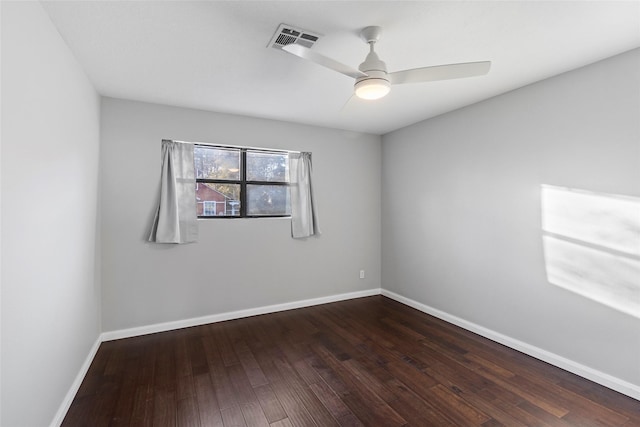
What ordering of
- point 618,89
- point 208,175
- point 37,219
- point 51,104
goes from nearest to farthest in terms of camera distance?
point 37,219, point 51,104, point 618,89, point 208,175

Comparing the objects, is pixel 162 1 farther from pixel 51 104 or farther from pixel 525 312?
pixel 525 312

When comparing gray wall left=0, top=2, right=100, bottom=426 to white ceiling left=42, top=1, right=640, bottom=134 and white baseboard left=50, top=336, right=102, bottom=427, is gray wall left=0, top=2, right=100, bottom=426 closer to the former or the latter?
white baseboard left=50, top=336, right=102, bottom=427

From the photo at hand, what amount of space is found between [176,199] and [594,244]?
3.93 m

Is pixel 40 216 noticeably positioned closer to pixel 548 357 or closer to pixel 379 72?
pixel 379 72

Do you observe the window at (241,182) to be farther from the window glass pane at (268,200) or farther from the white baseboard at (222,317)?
the white baseboard at (222,317)

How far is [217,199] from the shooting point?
11.9 feet

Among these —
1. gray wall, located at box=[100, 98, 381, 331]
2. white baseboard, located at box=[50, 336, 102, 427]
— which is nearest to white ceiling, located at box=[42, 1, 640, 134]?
gray wall, located at box=[100, 98, 381, 331]

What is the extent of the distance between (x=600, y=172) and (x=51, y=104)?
3.87 meters

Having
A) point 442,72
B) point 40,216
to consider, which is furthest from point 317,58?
point 40,216

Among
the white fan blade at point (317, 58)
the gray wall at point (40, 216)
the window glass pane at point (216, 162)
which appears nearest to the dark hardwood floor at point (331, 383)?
the gray wall at point (40, 216)

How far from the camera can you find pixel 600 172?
2.31m

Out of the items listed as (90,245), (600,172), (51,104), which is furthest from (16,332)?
(600,172)

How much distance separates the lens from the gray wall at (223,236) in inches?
122

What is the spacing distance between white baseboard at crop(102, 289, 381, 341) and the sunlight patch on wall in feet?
8.34
